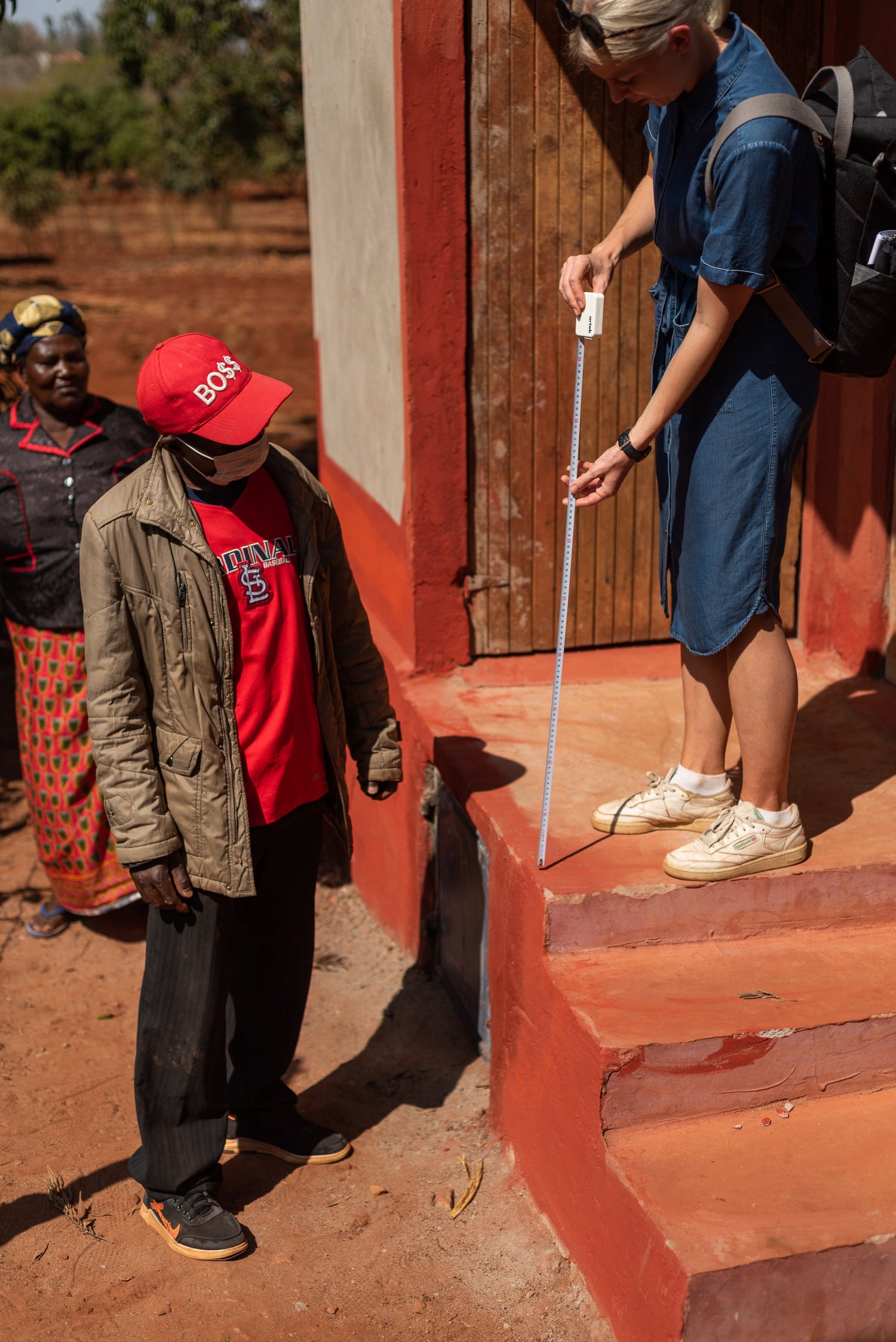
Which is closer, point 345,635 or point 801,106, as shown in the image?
point 801,106

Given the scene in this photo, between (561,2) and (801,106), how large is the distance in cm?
52

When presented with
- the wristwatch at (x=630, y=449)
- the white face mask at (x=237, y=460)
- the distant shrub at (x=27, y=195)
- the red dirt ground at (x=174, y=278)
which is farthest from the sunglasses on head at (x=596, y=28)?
the distant shrub at (x=27, y=195)

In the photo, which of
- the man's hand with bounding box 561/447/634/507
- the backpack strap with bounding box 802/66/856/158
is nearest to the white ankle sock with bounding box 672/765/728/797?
the man's hand with bounding box 561/447/634/507

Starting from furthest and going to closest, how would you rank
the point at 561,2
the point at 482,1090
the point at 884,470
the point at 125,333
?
1. the point at 125,333
2. the point at 884,470
3. the point at 482,1090
4. the point at 561,2

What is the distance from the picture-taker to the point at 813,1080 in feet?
9.48

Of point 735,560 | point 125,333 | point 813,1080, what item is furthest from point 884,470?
point 125,333

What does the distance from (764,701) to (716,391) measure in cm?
72

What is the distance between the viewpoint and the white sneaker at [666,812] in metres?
3.37

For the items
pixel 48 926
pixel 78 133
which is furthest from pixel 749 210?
pixel 78 133

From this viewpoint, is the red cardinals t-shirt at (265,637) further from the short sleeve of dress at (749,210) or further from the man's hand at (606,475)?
the short sleeve of dress at (749,210)

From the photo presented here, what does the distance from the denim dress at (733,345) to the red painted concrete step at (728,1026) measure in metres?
0.77

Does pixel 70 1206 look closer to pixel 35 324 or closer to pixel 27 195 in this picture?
pixel 35 324

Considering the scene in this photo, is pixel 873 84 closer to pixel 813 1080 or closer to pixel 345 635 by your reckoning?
pixel 345 635

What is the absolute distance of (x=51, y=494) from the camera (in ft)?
14.4
